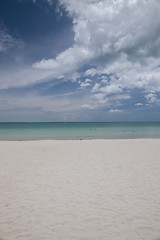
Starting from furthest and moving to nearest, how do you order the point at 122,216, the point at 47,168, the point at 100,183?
the point at 47,168, the point at 100,183, the point at 122,216

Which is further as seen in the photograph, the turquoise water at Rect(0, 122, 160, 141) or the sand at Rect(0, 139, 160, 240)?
the turquoise water at Rect(0, 122, 160, 141)

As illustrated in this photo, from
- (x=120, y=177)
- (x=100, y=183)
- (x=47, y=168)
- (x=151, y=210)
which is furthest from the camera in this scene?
(x=47, y=168)

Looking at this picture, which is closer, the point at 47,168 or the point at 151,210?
the point at 151,210

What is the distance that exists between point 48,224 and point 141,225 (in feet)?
8.21

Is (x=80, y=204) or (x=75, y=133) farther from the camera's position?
(x=75, y=133)

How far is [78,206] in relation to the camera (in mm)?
4688

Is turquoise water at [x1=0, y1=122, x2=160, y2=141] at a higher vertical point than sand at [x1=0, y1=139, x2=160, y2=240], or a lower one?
higher

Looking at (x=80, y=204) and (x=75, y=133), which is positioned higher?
(x=75, y=133)

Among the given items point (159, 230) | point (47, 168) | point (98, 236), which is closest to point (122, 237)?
point (98, 236)

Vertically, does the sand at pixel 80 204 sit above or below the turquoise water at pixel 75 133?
below

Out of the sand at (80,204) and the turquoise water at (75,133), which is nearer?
the sand at (80,204)

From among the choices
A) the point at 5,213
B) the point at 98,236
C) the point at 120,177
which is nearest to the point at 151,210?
the point at 98,236

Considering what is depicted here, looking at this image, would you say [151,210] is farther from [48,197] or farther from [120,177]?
[48,197]

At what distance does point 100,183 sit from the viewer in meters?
6.37
